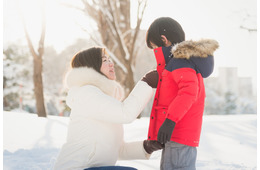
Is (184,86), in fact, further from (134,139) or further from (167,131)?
(134,139)

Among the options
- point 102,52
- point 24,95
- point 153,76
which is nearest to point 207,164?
point 153,76

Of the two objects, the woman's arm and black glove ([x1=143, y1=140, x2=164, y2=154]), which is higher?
the woman's arm

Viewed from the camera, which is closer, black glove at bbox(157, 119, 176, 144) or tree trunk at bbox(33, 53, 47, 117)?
black glove at bbox(157, 119, 176, 144)

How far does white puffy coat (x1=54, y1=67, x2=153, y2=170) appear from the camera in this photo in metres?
1.96

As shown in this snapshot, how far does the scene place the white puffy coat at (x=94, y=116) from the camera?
77.2 inches

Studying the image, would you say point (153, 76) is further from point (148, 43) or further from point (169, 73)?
point (148, 43)

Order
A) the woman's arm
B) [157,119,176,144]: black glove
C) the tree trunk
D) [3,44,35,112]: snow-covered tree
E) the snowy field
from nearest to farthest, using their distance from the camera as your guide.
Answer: [157,119,176,144]: black glove
the woman's arm
the snowy field
the tree trunk
[3,44,35,112]: snow-covered tree

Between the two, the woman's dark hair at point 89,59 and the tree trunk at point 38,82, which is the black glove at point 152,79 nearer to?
the woman's dark hair at point 89,59

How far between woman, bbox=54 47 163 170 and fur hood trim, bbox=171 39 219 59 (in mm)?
272

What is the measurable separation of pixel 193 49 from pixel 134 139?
339cm

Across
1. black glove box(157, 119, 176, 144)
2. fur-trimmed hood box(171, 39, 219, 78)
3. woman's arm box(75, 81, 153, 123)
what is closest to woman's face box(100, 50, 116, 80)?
woman's arm box(75, 81, 153, 123)

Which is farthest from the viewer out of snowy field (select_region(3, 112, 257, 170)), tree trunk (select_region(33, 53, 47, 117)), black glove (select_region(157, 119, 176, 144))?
tree trunk (select_region(33, 53, 47, 117))

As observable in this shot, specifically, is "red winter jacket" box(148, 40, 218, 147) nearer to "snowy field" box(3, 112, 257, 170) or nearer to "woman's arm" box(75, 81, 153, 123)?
"woman's arm" box(75, 81, 153, 123)

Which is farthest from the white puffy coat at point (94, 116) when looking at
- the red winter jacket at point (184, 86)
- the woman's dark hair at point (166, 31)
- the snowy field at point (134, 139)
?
the snowy field at point (134, 139)
